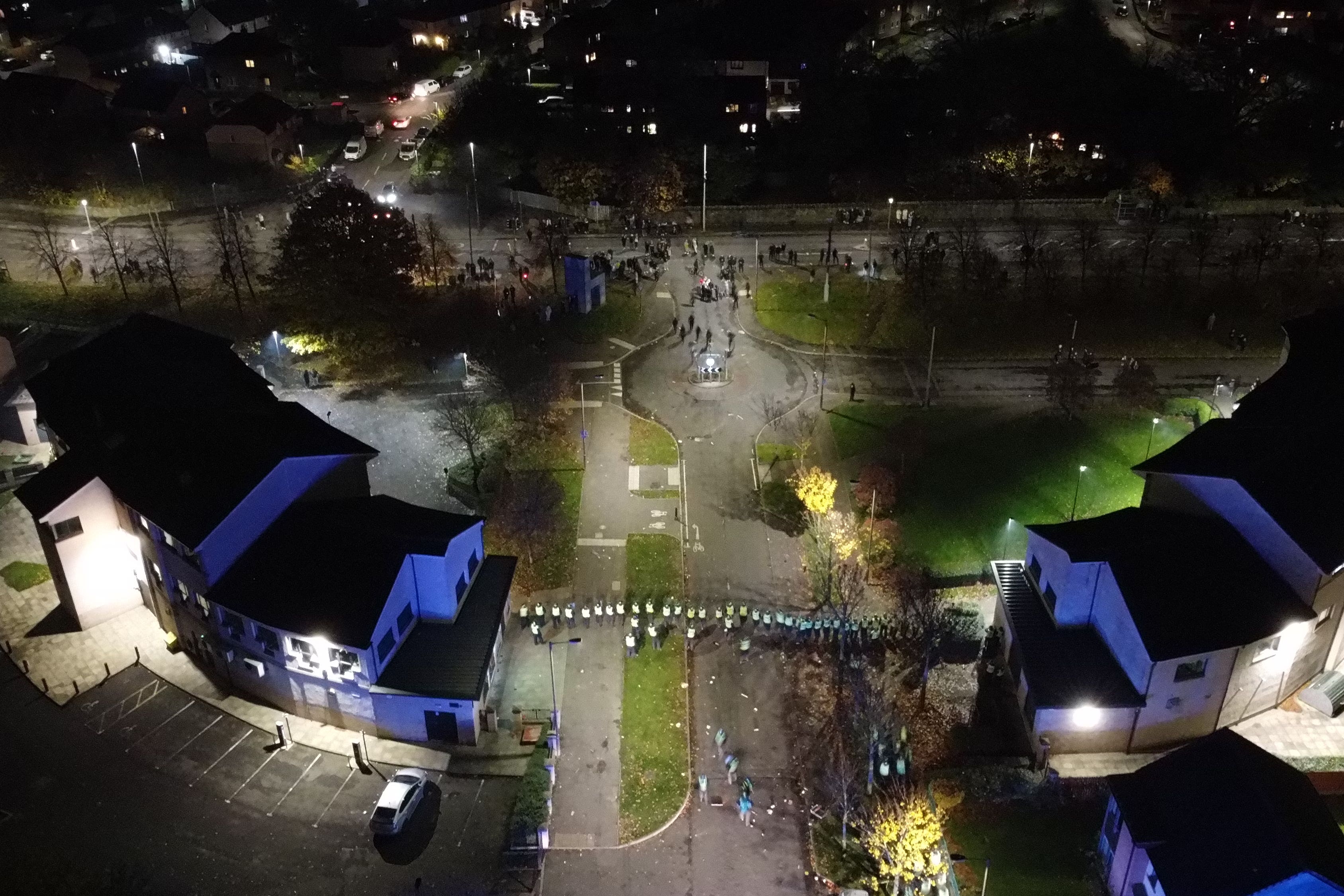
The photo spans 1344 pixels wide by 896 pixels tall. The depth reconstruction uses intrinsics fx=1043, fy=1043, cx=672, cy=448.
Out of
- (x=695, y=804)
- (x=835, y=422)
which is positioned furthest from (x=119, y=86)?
(x=695, y=804)

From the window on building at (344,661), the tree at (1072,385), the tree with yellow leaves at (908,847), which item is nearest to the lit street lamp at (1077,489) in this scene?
the tree at (1072,385)

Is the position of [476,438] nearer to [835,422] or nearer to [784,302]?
[835,422]

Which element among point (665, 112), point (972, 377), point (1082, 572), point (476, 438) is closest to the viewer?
point (1082, 572)

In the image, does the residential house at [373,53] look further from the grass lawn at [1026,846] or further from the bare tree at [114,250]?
the grass lawn at [1026,846]

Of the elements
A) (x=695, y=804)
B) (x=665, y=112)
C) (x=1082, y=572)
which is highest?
(x=665, y=112)

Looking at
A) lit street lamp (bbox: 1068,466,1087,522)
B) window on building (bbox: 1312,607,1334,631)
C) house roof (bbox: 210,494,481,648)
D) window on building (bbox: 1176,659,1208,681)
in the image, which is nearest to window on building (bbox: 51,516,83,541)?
house roof (bbox: 210,494,481,648)

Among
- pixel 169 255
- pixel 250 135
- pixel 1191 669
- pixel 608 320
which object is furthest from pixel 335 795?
pixel 250 135

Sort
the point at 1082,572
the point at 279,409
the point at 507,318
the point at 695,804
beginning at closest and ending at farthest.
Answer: the point at 695,804 < the point at 1082,572 < the point at 279,409 < the point at 507,318
